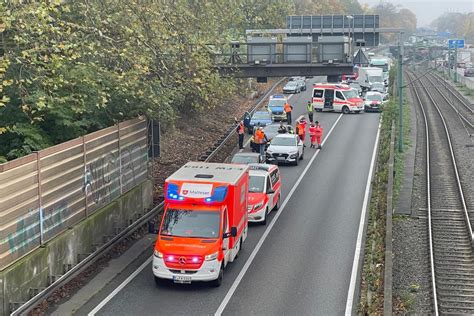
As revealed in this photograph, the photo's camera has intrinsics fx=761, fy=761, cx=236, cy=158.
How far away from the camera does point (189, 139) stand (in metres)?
41.4

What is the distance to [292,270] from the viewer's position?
20375 mm

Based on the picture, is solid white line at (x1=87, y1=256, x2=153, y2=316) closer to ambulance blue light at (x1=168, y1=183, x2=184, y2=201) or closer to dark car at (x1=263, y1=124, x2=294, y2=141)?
ambulance blue light at (x1=168, y1=183, x2=184, y2=201)

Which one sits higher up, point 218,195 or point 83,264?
point 218,195

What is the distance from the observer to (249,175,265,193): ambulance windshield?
25672 mm

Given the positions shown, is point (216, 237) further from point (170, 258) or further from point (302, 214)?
point (302, 214)

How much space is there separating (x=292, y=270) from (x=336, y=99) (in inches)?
1453

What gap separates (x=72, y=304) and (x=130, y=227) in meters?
5.59

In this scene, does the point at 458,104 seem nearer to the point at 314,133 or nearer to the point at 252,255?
the point at 314,133

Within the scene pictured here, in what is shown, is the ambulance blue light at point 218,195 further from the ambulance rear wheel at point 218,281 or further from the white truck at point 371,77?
the white truck at point 371,77

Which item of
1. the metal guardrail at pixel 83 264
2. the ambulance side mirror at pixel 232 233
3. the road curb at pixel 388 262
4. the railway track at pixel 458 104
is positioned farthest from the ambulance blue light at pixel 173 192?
the railway track at pixel 458 104

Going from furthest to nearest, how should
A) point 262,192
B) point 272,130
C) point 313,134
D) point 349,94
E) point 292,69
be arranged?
point 349,94 → point 272,130 → point 313,134 → point 292,69 → point 262,192

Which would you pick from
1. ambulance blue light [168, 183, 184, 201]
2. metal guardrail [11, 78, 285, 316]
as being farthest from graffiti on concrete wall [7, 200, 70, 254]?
ambulance blue light [168, 183, 184, 201]

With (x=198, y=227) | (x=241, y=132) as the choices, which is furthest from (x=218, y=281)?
(x=241, y=132)

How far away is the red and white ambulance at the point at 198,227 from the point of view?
60.3 ft
